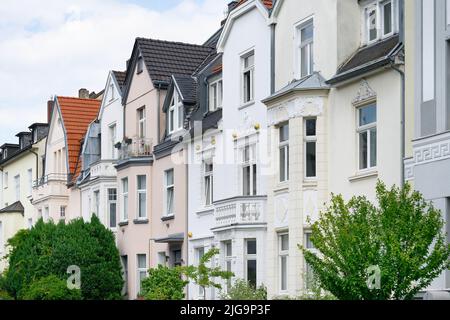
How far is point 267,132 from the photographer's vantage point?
28109 millimetres

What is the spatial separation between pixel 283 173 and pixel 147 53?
14.6 metres

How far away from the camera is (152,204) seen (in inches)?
1521

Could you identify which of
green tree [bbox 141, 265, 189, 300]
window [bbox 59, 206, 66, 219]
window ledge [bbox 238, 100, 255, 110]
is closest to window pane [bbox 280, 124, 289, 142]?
window ledge [bbox 238, 100, 255, 110]

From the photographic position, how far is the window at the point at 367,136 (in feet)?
76.7

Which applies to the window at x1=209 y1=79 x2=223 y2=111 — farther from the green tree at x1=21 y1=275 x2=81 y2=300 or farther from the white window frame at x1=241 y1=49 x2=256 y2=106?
the green tree at x1=21 y1=275 x2=81 y2=300

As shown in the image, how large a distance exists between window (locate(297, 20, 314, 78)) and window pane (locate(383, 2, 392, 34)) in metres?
2.65

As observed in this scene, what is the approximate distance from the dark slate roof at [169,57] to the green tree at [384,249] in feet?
73.3

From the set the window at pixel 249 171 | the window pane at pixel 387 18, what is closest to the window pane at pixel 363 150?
the window pane at pixel 387 18

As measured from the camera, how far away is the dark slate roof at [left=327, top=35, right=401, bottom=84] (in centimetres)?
2245

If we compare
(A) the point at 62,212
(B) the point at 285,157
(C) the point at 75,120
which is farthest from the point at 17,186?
(B) the point at 285,157

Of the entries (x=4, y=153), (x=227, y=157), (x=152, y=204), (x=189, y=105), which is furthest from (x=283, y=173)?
(x=4, y=153)

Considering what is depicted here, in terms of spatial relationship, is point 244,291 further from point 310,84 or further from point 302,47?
point 302,47

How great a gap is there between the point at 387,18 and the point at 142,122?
17.9 m

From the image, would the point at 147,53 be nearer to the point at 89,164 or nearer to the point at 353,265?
the point at 89,164
